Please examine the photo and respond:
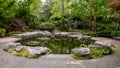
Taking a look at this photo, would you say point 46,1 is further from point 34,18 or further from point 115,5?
point 115,5

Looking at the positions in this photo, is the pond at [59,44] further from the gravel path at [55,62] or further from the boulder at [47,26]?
the boulder at [47,26]

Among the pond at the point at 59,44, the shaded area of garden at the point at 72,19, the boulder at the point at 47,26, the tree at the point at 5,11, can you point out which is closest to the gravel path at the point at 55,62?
the pond at the point at 59,44

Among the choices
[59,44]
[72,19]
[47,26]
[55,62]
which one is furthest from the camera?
[47,26]

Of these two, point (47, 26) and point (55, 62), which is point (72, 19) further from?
point (55, 62)

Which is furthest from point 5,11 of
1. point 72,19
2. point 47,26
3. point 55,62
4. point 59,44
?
point 55,62

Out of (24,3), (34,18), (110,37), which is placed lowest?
(110,37)

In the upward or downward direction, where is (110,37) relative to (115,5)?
downward

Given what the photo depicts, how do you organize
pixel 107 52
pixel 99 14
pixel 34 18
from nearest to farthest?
1. pixel 107 52
2. pixel 99 14
3. pixel 34 18

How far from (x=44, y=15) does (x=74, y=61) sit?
21.4 metres

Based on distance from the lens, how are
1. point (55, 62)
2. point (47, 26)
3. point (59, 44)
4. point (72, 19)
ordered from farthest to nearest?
point (47, 26) < point (72, 19) < point (59, 44) < point (55, 62)

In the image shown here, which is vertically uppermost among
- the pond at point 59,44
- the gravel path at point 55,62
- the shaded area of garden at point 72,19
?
the shaded area of garden at point 72,19

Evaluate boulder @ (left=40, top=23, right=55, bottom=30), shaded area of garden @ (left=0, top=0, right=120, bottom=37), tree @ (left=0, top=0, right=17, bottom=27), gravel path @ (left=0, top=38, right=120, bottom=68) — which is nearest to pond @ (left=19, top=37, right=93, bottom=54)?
gravel path @ (left=0, top=38, right=120, bottom=68)

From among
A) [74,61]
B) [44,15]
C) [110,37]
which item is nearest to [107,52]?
[74,61]

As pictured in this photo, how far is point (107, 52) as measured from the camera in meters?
8.33
